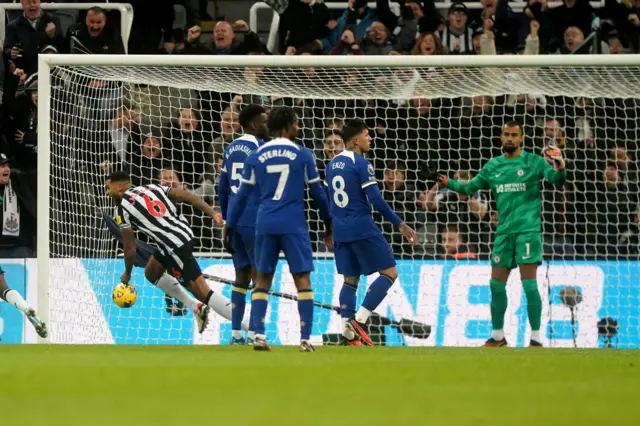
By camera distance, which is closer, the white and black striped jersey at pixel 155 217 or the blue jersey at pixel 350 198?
the blue jersey at pixel 350 198

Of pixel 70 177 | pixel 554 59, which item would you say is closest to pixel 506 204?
pixel 554 59

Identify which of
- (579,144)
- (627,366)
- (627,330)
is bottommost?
(627,330)

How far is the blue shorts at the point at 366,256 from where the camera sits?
1096 centimetres

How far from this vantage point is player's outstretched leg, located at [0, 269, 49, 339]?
37.4ft

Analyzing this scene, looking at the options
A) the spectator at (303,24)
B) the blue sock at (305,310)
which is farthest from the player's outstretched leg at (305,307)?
the spectator at (303,24)

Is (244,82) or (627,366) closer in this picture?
(627,366)

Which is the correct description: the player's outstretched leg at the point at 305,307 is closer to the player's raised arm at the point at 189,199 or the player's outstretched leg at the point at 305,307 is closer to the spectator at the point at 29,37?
the player's raised arm at the point at 189,199

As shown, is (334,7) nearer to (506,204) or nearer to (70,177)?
(70,177)

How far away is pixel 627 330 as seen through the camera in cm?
1293

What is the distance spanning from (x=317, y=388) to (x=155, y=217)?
19.4 ft

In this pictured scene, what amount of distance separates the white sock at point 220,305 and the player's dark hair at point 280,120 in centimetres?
280

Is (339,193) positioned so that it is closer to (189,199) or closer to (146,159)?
(189,199)

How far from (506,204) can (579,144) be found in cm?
249

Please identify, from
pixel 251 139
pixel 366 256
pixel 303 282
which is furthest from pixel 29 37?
pixel 303 282
